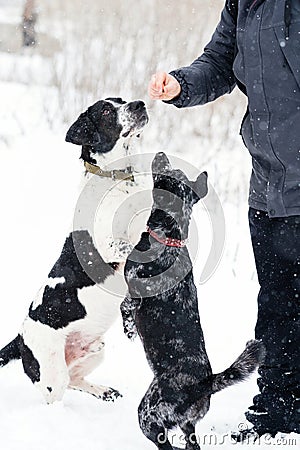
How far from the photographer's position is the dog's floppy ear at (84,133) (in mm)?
3613

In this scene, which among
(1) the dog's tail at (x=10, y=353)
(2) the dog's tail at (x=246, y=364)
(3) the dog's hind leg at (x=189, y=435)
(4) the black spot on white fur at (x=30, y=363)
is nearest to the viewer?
(2) the dog's tail at (x=246, y=364)

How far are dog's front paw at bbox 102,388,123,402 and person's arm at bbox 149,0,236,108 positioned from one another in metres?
1.68

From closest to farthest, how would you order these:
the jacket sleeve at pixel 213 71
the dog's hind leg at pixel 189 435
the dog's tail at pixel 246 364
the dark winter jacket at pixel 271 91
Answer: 1. the dark winter jacket at pixel 271 91
2. the dog's tail at pixel 246 364
3. the dog's hind leg at pixel 189 435
4. the jacket sleeve at pixel 213 71

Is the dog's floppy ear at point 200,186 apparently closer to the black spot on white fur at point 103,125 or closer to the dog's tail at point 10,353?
the black spot on white fur at point 103,125

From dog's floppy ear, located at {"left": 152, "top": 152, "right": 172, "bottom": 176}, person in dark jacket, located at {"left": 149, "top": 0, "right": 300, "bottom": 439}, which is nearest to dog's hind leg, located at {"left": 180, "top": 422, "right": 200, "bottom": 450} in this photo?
person in dark jacket, located at {"left": 149, "top": 0, "right": 300, "bottom": 439}

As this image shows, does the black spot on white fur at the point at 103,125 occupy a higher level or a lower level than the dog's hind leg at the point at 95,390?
higher

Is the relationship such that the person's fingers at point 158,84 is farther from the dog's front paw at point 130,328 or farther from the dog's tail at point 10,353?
the dog's tail at point 10,353

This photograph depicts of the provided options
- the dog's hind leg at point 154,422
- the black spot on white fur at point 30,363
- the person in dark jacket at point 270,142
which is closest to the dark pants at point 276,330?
the person in dark jacket at point 270,142

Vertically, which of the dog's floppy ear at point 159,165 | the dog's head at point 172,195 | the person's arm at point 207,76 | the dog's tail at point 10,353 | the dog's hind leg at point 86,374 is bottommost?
the dog's hind leg at point 86,374

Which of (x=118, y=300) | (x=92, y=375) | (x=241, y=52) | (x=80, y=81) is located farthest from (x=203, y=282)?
(x=80, y=81)

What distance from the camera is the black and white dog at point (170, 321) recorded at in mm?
2930

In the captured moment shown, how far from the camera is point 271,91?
268cm

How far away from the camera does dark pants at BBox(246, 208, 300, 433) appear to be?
9.75 ft

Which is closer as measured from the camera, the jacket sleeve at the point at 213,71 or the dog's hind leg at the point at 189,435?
the dog's hind leg at the point at 189,435
